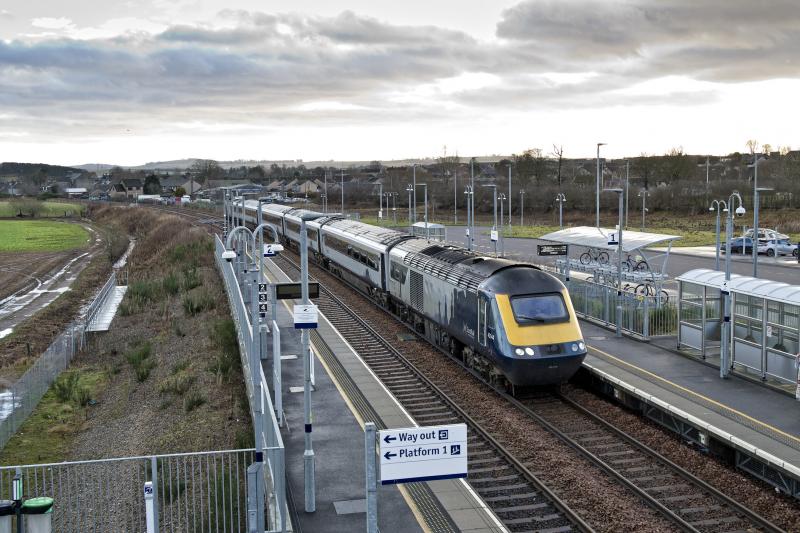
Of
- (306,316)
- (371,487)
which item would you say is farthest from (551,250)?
(371,487)

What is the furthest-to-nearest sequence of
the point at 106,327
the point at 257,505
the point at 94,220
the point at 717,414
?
the point at 94,220 < the point at 106,327 < the point at 717,414 < the point at 257,505

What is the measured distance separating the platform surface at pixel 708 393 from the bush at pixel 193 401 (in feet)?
35.1

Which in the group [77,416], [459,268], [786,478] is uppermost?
[459,268]

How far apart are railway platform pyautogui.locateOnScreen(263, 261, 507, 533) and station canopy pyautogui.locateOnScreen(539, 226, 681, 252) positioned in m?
10.4

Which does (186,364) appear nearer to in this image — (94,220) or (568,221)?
(568,221)

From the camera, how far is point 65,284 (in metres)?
56.1

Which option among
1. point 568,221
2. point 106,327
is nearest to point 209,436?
point 106,327

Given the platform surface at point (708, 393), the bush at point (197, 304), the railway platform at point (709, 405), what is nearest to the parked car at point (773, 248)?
the platform surface at point (708, 393)

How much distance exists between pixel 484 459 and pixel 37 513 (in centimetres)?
842

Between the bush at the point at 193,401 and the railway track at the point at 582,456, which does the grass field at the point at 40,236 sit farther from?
the railway track at the point at 582,456

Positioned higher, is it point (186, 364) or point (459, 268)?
point (459, 268)

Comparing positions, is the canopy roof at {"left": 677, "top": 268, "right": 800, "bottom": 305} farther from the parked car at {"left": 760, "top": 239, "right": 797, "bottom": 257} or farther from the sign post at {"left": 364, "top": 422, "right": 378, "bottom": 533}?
the parked car at {"left": 760, "top": 239, "right": 797, "bottom": 257}

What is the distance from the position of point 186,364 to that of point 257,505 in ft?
56.3

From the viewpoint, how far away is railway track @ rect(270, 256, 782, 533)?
40.3 ft
